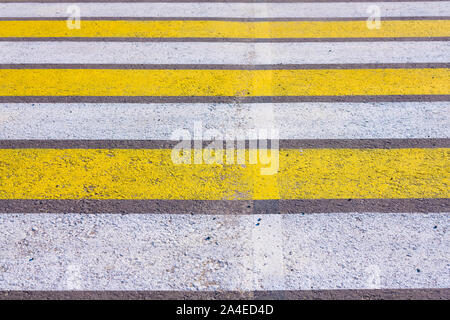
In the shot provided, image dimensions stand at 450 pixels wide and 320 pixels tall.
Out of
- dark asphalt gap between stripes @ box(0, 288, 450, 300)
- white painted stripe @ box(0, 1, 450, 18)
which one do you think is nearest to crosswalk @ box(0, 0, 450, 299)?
dark asphalt gap between stripes @ box(0, 288, 450, 300)

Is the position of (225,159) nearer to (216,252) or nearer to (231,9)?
(216,252)

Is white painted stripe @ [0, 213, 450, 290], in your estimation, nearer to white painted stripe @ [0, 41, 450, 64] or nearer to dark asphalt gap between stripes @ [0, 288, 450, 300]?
dark asphalt gap between stripes @ [0, 288, 450, 300]

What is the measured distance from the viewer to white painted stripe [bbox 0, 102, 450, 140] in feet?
16.0

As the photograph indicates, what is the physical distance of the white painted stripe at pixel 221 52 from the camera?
250 inches

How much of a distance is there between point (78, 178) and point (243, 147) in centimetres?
176

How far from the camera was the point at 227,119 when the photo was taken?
16.7 ft

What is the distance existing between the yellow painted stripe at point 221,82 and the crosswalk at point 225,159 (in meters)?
0.03

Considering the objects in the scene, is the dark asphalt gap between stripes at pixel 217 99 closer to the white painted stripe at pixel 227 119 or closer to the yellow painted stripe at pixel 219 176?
the white painted stripe at pixel 227 119

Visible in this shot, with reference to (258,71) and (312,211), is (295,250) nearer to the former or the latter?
(312,211)

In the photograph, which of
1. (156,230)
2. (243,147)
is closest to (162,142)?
(243,147)

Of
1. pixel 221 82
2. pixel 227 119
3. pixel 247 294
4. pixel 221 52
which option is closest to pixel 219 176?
pixel 227 119

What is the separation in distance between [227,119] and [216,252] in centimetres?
198

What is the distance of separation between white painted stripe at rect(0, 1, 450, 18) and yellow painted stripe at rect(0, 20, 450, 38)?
394 millimetres

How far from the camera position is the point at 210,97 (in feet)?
18.1
